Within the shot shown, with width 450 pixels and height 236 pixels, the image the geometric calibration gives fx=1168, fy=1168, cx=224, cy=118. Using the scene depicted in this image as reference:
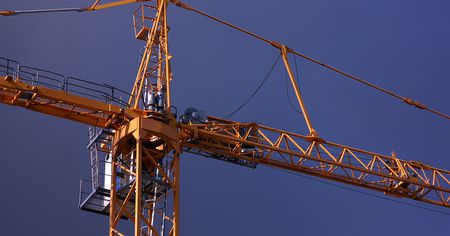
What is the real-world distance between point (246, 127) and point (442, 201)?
1463cm

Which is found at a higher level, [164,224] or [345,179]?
[345,179]

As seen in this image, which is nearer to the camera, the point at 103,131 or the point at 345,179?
the point at 103,131

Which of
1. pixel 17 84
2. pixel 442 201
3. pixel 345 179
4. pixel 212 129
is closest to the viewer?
pixel 17 84

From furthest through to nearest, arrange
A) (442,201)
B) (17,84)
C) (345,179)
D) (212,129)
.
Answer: (442,201)
(345,179)
(212,129)
(17,84)

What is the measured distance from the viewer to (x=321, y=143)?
61.9 m

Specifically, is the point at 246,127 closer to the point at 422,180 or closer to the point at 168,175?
the point at 168,175

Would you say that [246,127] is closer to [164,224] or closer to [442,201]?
[164,224]

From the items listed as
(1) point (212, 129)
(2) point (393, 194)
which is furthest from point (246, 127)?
(2) point (393, 194)

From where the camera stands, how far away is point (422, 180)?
2598 inches

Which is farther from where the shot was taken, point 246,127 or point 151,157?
point 246,127

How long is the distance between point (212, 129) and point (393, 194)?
1278 centimetres

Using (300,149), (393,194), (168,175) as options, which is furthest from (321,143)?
(168,175)

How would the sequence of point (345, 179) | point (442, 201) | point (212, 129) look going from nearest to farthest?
1. point (212, 129)
2. point (345, 179)
3. point (442, 201)

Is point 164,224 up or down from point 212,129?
down
